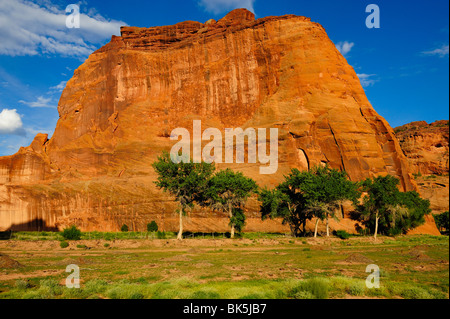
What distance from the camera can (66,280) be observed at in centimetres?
1638

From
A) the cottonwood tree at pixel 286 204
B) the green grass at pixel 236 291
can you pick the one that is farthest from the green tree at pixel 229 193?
the green grass at pixel 236 291

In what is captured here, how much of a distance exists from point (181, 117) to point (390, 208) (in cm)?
5961

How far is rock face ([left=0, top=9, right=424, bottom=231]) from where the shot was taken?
229 ft

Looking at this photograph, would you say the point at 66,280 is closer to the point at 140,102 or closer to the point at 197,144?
the point at 197,144

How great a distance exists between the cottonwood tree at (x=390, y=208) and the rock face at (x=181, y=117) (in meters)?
9.88

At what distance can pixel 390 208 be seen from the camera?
51.3 metres

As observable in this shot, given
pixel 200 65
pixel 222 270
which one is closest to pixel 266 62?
pixel 200 65

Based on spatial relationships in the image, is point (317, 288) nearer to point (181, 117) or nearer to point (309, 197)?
point (309, 197)

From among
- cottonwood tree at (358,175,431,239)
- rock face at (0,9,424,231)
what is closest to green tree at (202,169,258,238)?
rock face at (0,9,424,231)

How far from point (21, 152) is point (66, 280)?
8946 centimetres

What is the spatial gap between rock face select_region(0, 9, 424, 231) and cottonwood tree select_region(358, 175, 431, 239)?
9877mm

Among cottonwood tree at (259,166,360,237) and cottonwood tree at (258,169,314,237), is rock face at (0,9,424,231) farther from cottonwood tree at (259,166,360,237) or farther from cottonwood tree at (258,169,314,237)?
cottonwood tree at (259,166,360,237)

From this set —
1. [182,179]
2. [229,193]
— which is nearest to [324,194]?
[229,193]
